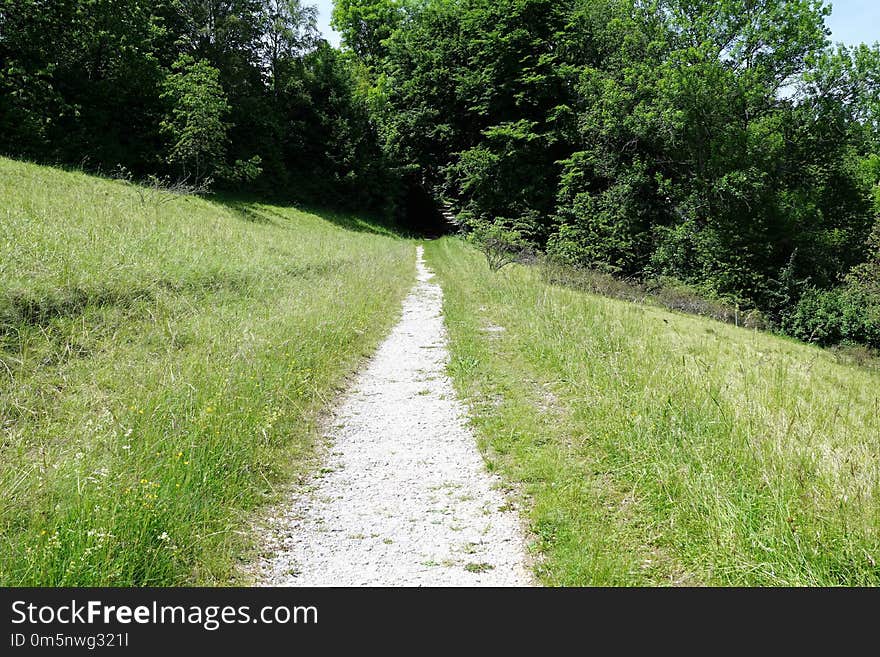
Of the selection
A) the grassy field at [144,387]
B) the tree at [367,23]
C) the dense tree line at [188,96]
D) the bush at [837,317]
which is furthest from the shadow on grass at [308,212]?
the bush at [837,317]

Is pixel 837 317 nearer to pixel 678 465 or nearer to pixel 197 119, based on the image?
pixel 678 465

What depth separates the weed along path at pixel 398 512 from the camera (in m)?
3.15

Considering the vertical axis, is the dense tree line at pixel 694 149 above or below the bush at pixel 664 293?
above

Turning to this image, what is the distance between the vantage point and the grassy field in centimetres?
294

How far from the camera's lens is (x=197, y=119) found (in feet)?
81.7

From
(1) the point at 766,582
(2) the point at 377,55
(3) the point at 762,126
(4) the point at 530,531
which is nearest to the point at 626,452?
(4) the point at 530,531

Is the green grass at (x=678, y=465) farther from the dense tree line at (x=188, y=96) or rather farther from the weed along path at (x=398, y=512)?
the dense tree line at (x=188, y=96)

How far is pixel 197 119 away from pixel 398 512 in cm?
2641

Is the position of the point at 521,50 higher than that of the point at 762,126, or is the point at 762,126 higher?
the point at 521,50

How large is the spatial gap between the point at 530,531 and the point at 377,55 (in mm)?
62102

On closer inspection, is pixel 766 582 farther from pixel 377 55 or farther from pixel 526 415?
pixel 377 55

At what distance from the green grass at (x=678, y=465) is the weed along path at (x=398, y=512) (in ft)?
0.86

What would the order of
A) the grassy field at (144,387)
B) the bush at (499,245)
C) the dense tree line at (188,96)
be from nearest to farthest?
the grassy field at (144,387) < the bush at (499,245) < the dense tree line at (188,96)

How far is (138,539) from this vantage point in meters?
2.91
